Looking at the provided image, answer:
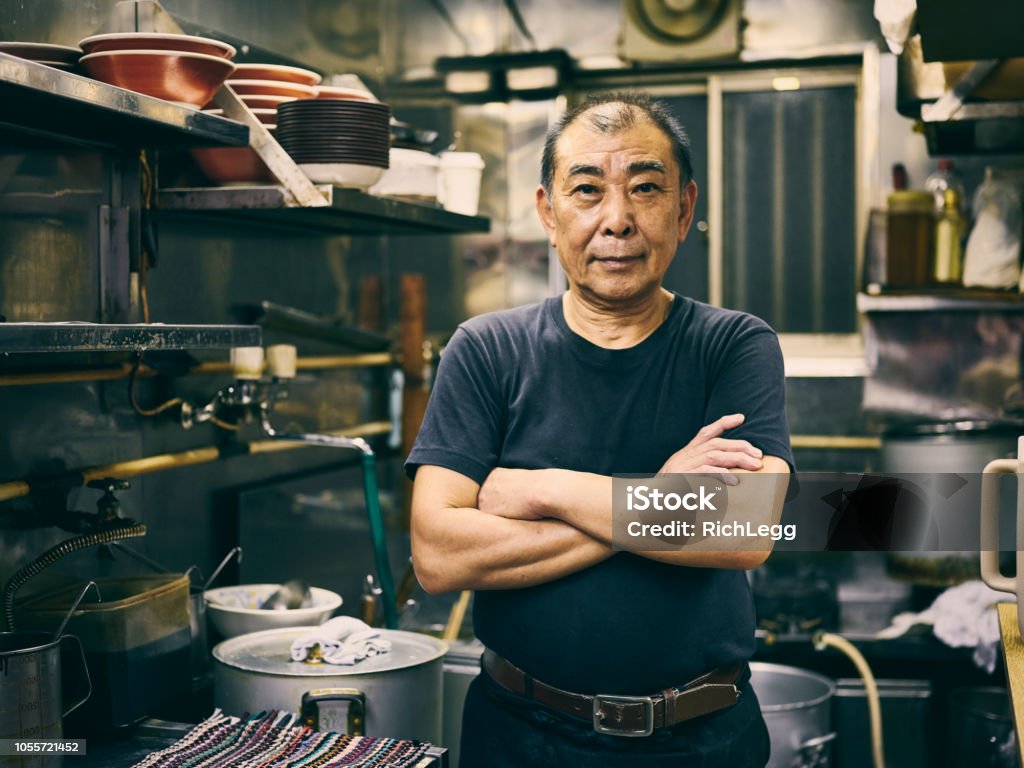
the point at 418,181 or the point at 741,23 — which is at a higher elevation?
the point at 741,23

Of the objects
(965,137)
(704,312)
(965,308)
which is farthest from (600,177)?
(965,308)

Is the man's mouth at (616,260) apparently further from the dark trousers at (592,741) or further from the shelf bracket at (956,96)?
the shelf bracket at (956,96)

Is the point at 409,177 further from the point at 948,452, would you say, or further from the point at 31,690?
the point at 948,452

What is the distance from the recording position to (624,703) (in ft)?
5.79

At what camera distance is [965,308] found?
3.77m

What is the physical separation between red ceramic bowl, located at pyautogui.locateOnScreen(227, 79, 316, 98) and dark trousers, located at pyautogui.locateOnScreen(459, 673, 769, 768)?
126cm

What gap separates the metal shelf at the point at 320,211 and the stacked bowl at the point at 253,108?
2.3 inches

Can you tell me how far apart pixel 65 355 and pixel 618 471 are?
104cm

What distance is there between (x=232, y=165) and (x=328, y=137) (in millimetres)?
198

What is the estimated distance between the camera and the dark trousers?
178 cm

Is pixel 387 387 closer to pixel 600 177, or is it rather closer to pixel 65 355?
pixel 65 355

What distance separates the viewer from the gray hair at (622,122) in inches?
74.8

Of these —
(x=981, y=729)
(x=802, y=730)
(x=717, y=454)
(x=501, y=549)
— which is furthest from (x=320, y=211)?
(x=981, y=729)

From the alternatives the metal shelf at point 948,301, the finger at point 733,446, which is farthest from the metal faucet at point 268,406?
the metal shelf at point 948,301
